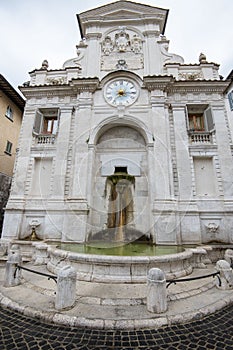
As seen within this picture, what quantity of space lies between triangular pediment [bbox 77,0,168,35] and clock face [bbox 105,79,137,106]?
6405 mm

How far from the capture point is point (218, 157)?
1124 cm

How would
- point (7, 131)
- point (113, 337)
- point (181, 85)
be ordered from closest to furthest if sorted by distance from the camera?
point (113, 337)
point (181, 85)
point (7, 131)

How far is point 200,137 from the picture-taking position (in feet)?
39.0

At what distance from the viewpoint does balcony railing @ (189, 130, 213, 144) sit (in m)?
11.8

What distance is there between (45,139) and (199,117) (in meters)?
11.0

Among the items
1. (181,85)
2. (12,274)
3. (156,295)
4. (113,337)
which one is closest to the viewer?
(113,337)

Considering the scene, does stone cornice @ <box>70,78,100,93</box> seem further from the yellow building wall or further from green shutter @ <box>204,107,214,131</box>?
green shutter @ <box>204,107,214,131</box>

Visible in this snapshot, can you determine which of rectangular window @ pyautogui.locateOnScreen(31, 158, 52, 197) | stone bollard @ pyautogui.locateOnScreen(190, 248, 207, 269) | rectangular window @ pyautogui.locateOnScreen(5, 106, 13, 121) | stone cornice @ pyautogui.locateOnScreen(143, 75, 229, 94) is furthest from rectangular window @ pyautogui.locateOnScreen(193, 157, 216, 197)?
rectangular window @ pyautogui.locateOnScreen(5, 106, 13, 121)

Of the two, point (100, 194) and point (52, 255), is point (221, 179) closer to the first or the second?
point (100, 194)

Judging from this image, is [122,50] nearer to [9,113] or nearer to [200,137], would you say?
[200,137]

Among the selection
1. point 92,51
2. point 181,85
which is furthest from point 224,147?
point 92,51

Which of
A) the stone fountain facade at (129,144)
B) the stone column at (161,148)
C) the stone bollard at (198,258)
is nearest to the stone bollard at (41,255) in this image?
the stone fountain facade at (129,144)

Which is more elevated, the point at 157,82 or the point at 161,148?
the point at 157,82

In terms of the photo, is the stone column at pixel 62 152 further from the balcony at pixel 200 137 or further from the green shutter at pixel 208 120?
the green shutter at pixel 208 120
